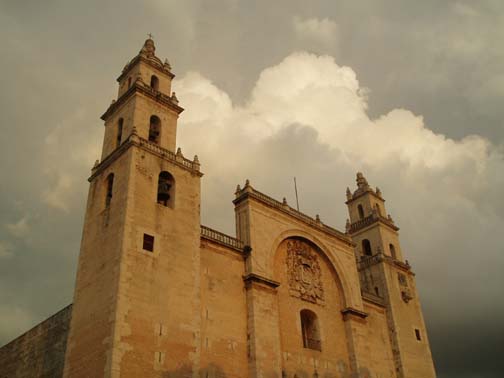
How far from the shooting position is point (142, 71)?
29219 mm

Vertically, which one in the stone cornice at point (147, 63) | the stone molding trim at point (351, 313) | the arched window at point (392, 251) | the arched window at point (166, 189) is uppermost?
the stone cornice at point (147, 63)

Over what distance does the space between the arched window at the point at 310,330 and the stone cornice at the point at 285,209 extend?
5.99m

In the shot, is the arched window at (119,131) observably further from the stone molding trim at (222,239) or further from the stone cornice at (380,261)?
the stone cornice at (380,261)

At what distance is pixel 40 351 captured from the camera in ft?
85.4

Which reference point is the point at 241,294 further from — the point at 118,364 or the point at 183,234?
the point at 118,364

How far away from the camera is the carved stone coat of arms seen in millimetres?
29391

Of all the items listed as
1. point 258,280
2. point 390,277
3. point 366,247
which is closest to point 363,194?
point 366,247

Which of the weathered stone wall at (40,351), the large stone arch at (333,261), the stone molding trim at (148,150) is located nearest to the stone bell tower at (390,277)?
the large stone arch at (333,261)

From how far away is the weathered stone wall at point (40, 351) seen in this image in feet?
79.4

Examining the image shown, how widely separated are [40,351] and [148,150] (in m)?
12.1

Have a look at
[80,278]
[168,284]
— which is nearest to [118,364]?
[168,284]

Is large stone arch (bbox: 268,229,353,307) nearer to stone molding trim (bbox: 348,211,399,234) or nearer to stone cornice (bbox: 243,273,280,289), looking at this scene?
stone cornice (bbox: 243,273,280,289)

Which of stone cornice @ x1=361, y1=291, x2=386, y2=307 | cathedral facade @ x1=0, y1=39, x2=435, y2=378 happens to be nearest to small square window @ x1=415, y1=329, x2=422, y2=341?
cathedral facade @ x1=0, y1=39, x2=435, y2=378

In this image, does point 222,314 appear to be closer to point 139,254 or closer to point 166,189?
point 139,254
